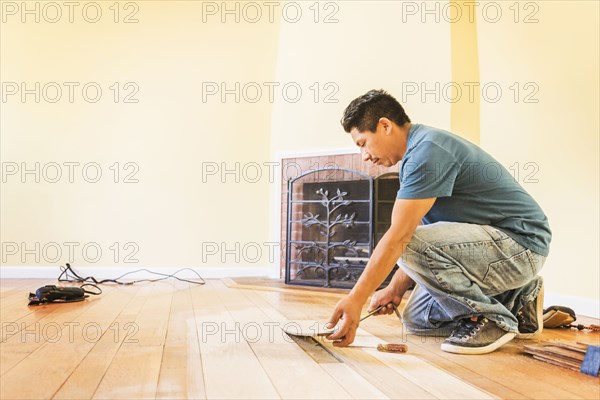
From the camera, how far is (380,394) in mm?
1239

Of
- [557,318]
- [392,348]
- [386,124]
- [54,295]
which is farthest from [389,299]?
[54,295]

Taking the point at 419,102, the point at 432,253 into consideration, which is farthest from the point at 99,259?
the point at 432,253

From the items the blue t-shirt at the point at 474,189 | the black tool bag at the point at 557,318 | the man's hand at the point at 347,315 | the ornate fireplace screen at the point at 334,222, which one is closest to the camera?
the man's hand at the point at 347,315

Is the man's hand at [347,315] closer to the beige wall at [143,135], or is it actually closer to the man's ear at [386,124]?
the man's ear at [386,124]

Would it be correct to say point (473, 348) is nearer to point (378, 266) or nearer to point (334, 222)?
point (378, 266)

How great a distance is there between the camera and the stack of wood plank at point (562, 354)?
1534 millimetres

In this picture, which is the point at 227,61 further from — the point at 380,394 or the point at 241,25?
the point at 380,394

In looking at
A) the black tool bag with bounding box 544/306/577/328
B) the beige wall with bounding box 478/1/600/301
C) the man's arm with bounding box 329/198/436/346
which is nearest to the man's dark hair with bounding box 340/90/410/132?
the man's arm with bounding box 329/198/436/346

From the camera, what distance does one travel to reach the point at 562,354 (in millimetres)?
1576

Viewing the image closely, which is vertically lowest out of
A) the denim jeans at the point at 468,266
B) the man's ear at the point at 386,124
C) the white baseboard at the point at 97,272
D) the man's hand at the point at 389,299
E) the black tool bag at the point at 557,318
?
the white baseboard at the point at 97,272

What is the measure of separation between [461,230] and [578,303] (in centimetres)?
134


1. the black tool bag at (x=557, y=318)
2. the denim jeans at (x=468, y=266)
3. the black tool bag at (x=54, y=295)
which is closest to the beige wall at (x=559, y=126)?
the black tool bag at (x=557, y=318)

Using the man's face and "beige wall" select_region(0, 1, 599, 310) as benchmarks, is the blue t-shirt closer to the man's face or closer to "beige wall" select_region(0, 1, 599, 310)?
the man's face

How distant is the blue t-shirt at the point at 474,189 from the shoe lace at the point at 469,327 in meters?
0.30
